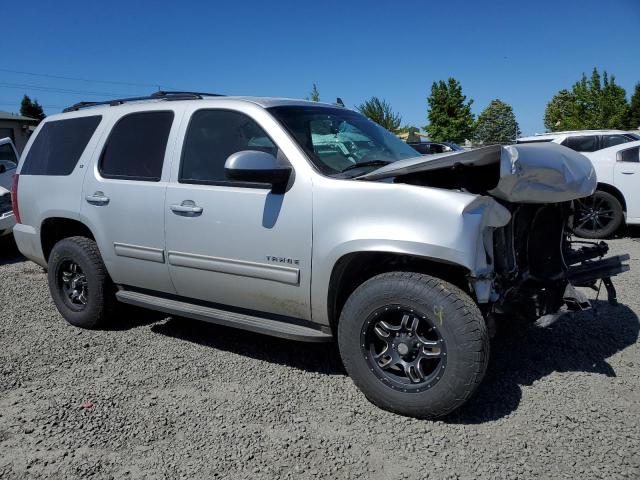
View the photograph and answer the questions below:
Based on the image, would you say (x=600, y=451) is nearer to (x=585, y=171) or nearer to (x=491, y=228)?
(x=491, y=228)

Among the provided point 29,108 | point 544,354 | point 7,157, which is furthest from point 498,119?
point 544,354

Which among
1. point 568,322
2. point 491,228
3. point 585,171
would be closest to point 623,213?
point 568,322

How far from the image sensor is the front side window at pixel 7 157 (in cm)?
978

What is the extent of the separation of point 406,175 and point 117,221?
2.33m

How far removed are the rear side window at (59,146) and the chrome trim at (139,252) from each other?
93 cm

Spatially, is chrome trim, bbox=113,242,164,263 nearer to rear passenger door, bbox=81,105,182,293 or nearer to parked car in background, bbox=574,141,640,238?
rear passenger door, bbox=81,105,182,293

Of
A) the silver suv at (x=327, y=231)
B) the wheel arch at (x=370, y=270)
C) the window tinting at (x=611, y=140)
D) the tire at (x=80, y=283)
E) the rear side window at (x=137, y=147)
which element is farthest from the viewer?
the window tinting at (x=611, y=140)

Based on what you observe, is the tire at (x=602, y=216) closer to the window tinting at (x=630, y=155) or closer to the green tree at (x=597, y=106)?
the window tinting at (x=630, y=155)

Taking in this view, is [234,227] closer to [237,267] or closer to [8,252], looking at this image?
[237,267]

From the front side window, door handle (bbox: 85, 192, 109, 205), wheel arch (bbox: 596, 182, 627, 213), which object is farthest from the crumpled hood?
the front side window

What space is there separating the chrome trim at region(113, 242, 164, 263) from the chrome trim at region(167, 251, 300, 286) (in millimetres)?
111

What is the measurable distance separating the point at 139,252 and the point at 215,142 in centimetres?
104

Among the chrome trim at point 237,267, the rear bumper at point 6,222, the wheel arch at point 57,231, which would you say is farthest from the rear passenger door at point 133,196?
the rear bumper at point 6,222

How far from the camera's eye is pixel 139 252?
4.06 meters
